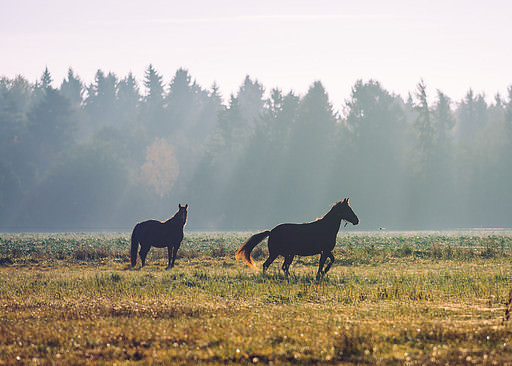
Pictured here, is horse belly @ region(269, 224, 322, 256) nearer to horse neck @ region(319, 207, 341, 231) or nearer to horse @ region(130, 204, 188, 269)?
horse neck @ region(319, 207, 341, 231)

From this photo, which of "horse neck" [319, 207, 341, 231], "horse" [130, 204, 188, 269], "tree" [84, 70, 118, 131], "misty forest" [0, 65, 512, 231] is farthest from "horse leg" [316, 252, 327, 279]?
"tree" [84, 70, 118, 131]

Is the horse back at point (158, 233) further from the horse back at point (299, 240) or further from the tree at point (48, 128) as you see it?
the tree at point (48, 128)

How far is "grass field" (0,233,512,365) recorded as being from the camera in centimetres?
806

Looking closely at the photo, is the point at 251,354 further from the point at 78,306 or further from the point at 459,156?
the point at 459,156

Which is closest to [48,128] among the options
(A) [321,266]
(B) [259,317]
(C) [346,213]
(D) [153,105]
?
(D) [153,105]

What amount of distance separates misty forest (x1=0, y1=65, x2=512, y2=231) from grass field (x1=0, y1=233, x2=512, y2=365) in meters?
66.9

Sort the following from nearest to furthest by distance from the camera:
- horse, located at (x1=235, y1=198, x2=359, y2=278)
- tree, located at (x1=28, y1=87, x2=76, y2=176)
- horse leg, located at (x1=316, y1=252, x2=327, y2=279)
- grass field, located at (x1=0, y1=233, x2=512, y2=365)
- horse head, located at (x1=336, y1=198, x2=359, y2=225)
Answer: grass field, located at (x1=0, y1=233, x2=512, y2=365)
horse leg, located at (x1=316, y1=252, x2=327, y2=279)
horse, located at (x1=235, y1=198, x2=359, y2=278)
horse head, located at (x1=336, y1=198, x2=359, y2=225)
tree, located at (x1=28, y1=87, x2=76, y2=176)

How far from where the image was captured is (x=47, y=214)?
91.9 m

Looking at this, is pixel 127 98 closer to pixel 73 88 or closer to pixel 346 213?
pixel 73 88

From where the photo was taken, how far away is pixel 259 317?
10.8 m

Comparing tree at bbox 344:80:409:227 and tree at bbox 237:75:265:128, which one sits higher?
tree at bbox 237:75:265:128

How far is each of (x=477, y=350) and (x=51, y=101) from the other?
9959cm

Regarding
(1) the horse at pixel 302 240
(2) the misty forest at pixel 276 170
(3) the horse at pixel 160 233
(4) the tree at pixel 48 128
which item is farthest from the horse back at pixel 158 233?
(4) the tree at pixel 48 128

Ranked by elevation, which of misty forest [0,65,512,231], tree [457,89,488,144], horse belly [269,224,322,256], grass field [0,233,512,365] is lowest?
grass field [0,233,512,365]
